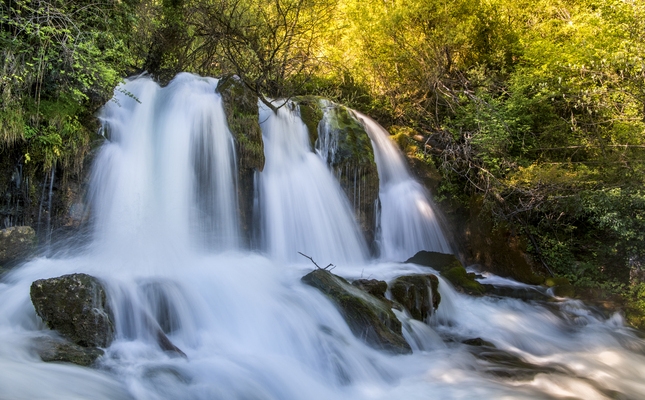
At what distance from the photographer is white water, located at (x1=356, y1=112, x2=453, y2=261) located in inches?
435

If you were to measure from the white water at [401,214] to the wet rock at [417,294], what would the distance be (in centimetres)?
309

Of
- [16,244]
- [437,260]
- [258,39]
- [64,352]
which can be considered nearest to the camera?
[64,352]

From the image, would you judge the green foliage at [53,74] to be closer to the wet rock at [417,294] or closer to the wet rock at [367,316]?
the wet rock at [367,316]

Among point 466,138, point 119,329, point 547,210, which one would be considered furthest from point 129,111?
point 547,210

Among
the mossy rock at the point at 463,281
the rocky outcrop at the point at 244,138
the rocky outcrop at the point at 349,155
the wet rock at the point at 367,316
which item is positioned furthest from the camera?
the rocky outcrop at the point at 349,155

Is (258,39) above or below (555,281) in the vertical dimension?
above

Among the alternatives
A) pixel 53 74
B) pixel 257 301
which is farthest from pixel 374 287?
pixel 53 74

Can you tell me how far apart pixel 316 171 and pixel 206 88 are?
122 inches

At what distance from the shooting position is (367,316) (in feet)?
19.3

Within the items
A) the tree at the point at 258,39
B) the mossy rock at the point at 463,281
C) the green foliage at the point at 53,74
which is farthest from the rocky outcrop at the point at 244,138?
the mossy rock at the point at 463,281

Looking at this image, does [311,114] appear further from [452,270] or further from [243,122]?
[452,270]

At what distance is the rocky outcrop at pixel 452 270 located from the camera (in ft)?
A: 28.9

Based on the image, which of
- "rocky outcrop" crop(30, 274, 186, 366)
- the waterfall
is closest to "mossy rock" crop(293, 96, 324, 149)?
the waterfall

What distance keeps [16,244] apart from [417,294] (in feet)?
20.3
